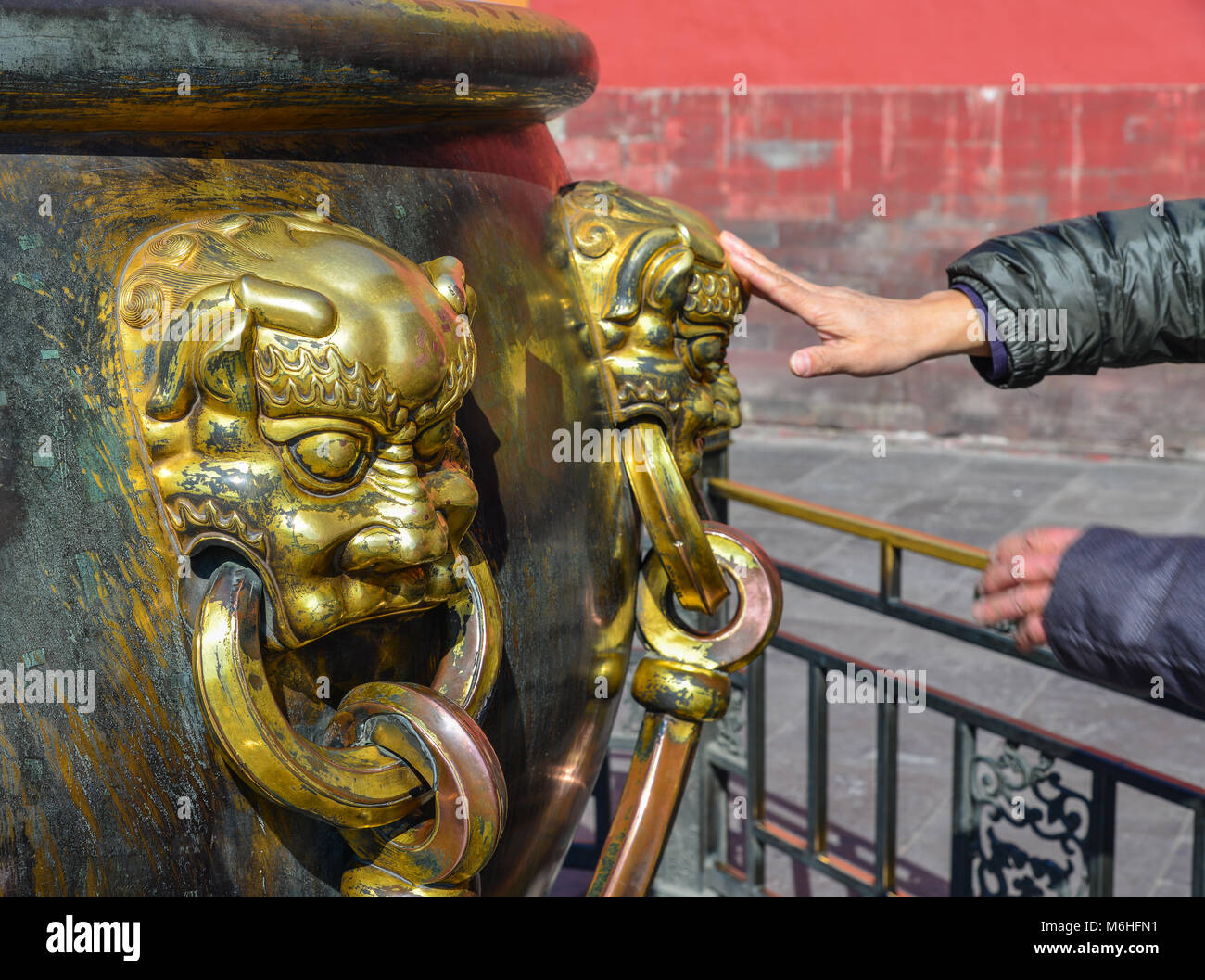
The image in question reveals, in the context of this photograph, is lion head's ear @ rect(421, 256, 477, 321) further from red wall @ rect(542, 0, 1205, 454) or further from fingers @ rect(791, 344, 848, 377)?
red wall @ rect(542, 0, 1205, 454)

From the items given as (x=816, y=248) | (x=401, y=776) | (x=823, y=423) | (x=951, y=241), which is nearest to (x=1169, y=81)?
(x=951, y=241)

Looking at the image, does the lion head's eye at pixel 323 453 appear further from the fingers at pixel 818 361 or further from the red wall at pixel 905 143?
the red wall at pixel 905 143

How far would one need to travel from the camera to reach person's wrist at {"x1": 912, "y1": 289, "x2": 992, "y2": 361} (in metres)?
1.73

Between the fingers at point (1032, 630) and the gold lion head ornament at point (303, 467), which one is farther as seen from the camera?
the fingers at point (1032, 630)

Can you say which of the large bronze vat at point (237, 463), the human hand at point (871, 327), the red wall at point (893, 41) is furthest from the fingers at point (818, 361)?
the red wall at point (893, 41)

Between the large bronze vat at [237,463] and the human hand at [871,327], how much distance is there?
Answer: 0.67 metres

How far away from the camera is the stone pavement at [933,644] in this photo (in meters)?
3.27

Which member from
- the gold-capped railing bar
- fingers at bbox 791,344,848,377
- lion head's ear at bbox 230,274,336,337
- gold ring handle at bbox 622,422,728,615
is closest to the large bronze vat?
lion head's ear at bbox 230,274,336,337

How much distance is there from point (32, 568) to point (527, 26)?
1.91ft

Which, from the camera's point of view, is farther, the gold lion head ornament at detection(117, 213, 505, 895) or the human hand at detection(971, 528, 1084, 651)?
the human hand at detection(971, 528, 1084, 651)

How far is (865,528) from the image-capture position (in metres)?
2.25

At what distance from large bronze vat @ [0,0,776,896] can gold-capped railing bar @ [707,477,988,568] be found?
3.49ft

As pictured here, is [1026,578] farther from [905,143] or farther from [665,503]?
[905,143]

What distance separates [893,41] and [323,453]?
684 cm
